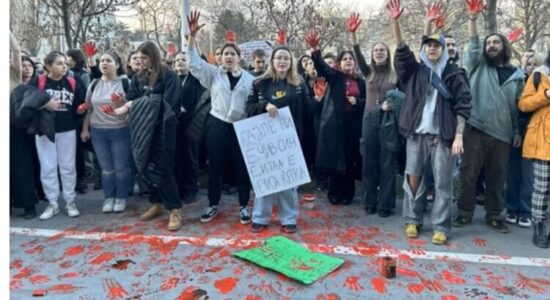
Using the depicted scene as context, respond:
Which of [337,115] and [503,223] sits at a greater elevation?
[337,115]

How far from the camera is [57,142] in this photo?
551 cm

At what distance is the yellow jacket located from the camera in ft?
14.9

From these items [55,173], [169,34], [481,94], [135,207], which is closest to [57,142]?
[55,173]

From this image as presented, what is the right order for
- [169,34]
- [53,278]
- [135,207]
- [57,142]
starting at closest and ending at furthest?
[53,278] → [57,142] → [135,207] → [169,34]

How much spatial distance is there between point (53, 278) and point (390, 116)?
12.1 ft

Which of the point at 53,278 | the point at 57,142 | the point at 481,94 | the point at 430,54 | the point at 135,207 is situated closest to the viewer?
the point at 53,278

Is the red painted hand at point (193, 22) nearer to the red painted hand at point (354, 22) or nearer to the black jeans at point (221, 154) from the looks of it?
the black jeans at point (221, 154)

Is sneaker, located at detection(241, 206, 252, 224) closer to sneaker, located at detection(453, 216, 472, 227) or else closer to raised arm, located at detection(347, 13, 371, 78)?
raised arm, located at detection(347, 13, 371, 78)

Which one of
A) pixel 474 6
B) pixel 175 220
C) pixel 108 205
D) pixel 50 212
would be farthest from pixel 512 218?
pixel 50 212

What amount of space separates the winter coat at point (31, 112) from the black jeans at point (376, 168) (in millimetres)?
3620

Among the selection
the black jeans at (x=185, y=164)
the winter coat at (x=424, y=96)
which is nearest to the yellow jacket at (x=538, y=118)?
the winter coat at (x=424, y=96)

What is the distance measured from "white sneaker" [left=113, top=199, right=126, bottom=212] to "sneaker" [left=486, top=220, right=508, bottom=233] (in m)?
4.31

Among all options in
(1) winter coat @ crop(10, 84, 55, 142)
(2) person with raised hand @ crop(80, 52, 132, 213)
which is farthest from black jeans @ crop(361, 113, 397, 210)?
(1) winter coat @ crop(10, 84, 55, 142)

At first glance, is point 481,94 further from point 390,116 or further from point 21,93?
point 21,93
